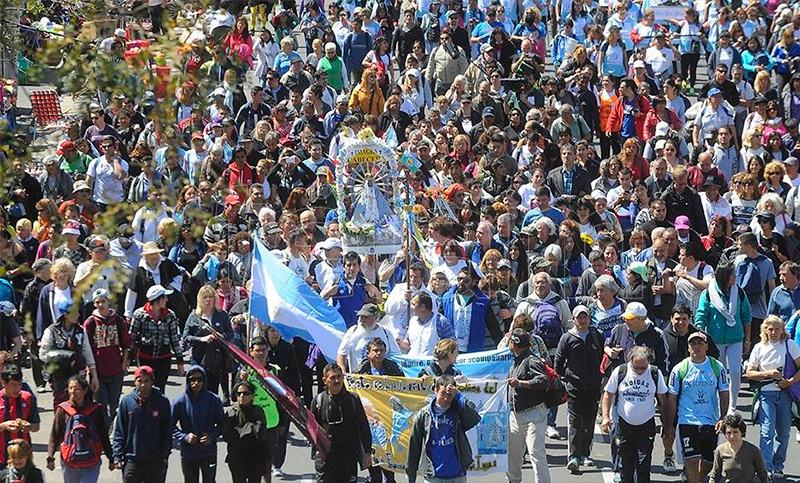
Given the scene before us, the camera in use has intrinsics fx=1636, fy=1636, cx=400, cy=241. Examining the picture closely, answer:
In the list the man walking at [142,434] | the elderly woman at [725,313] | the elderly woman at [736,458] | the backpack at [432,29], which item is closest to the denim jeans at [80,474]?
the man walking at [142,434]

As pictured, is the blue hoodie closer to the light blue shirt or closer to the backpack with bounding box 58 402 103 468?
the backpack with bounding box 58 402 103 468

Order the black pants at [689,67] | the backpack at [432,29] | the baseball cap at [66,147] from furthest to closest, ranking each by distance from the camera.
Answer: the black pants at [689,67] < the backpack at [432,29] < the baseball cap at [66,147]

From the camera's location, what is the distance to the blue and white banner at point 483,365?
14.9 meters

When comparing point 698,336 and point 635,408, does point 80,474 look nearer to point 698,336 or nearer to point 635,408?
point 635,408

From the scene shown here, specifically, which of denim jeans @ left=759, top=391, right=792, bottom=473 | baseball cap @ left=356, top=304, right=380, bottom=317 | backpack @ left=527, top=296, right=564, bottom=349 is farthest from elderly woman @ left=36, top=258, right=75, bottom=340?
denim jeans @ left=759, top=391, right=792, bottom=473

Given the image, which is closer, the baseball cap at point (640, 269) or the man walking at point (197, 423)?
the man walking at point (197, 423)

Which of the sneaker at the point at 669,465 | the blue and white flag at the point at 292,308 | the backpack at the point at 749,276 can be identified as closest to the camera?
the sneaker at the point at 669,465

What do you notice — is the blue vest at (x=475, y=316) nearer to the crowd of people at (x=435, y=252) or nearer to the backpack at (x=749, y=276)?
the crowd of people at (x=435, y=252)

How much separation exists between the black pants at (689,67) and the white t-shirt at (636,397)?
14888 mm

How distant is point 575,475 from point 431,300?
2.16 m

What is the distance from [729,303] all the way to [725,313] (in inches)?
4.8

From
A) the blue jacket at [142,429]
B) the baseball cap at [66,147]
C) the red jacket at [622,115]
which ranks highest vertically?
the red jacket at [622,115]

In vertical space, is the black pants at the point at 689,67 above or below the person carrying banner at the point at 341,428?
above

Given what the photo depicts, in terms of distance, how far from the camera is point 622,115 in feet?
79.0
